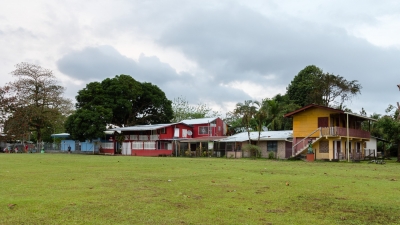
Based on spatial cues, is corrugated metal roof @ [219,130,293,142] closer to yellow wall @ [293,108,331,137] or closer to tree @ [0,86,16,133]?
yellow wall @ [293,108,331,137]

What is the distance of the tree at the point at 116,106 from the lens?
166ft

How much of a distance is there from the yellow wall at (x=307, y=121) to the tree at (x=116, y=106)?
87.6ft

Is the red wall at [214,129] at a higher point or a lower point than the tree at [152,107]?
lower

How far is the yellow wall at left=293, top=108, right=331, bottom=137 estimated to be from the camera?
1485 inches

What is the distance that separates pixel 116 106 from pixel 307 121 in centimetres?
2876

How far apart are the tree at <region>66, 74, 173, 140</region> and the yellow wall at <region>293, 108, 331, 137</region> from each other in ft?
87.6

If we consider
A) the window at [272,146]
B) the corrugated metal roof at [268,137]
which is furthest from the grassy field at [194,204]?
the window at [272,146]

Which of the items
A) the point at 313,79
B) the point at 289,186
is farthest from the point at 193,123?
the point at 289,186

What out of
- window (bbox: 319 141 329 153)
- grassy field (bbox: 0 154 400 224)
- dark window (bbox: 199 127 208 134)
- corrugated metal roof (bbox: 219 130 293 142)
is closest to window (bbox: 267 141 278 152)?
corrugated metal roof (bbox: 219 130 293 142)

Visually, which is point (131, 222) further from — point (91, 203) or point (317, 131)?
point (317, 131)

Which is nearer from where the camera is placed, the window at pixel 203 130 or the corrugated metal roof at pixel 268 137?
the corrugated metal roof at pixel 268 137

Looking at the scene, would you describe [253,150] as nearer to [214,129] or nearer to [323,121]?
[323,121]

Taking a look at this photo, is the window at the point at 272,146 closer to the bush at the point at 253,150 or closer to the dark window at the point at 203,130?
the bush at the point at 253,150

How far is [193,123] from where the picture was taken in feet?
183
